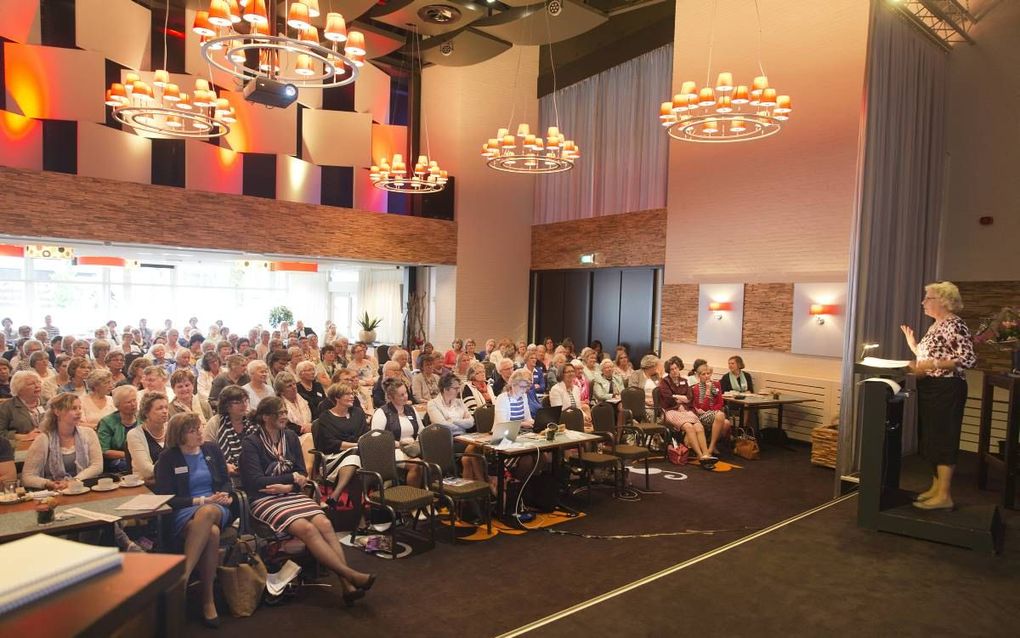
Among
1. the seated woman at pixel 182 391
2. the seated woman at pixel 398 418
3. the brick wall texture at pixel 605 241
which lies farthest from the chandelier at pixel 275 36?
the brick wall texture at pixel 605 241

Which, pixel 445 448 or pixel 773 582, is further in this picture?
pixel 445 448

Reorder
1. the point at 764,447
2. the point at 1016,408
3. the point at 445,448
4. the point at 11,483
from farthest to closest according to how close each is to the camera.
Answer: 1. the point at 764,447
2. the point at 445,448
3. the point at 1016,408
4. the point at 11,483

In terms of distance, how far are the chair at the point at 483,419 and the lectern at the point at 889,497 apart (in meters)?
3.47

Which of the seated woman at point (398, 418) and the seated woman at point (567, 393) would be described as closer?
the seated woman at point (398, 418)

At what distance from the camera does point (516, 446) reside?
19.3 feet

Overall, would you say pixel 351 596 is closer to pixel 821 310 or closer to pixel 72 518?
pixel 72 518

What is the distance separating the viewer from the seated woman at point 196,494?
4.04 meters

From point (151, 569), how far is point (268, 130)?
12974 mm

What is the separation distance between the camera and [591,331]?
1465cm

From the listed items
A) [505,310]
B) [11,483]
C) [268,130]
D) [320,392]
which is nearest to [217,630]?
[11,483]

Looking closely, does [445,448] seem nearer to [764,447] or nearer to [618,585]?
[618,585]

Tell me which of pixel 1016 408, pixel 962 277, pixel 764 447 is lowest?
pixel 764 447

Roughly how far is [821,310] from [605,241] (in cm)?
519

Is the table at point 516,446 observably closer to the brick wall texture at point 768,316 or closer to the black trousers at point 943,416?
the black trousers at point 943,416
